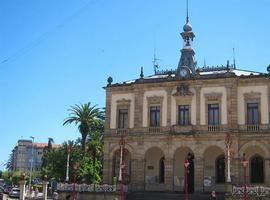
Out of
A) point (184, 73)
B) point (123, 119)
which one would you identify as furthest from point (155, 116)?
point (184, 73)

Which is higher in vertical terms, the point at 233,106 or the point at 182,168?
the point at 233,106

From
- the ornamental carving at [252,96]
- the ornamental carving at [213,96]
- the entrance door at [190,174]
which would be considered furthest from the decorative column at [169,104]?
the ornamental carving at [252,96]

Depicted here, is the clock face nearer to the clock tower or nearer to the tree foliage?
the clock tower

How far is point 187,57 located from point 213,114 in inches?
296

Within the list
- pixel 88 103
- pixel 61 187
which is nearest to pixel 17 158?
pixel 88 103

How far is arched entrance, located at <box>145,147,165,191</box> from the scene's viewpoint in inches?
1644

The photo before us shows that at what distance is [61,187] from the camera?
41.6 meters

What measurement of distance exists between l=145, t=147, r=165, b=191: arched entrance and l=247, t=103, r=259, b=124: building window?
885cm

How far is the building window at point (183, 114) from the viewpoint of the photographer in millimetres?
40875

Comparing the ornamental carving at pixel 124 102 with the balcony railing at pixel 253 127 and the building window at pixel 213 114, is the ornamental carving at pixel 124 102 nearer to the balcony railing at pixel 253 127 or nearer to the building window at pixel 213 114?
the building window at pixel 213 114

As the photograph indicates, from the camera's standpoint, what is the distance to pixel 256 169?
38531 millimetres

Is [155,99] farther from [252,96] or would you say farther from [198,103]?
[252,96]

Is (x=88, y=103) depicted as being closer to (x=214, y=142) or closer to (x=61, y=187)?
(x=61, y=187)

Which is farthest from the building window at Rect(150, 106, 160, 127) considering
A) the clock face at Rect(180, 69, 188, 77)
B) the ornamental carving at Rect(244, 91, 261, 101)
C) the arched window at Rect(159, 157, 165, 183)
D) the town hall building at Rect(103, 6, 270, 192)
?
the ornamental carving at Rect(244, 91, 261, 101)
